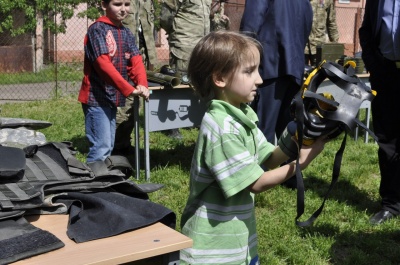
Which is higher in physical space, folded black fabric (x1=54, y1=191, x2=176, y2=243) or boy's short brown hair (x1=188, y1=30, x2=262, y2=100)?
boy's short brown hair (x1=188, y1=30, x2=262, y2=100)

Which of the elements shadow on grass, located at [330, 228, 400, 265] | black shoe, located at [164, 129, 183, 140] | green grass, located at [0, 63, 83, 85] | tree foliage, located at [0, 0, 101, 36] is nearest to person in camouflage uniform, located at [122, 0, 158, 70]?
black shoe, located at [164, 129, 183, 140]

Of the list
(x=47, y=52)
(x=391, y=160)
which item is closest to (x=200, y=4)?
(x=391, y=160)

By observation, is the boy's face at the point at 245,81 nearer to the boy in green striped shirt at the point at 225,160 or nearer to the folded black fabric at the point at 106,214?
the boy in green striped shirt at the point at 225,160

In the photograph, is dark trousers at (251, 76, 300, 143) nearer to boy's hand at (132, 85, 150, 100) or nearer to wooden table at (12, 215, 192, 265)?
boy's hand at (132, 85, 150, 100)

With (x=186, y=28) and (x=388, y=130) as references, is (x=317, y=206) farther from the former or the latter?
(x=186, y=28)

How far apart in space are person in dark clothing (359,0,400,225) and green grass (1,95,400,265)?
→ 0.21 meters

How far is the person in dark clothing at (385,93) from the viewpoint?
4.28 m

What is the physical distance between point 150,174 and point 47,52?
969 centimetres

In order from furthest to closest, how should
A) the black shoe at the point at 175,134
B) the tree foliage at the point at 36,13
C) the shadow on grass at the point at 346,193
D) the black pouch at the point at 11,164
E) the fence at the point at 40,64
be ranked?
the tree foliage at the point at 36,13 → the fence at the point at 40,64 → the black shoe at the point at 175,134 → the shadow on grass at the point at 346,193 → the black pouch at the point at 11,164

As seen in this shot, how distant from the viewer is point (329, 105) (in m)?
2.14

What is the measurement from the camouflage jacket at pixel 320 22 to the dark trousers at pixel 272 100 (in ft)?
13.1

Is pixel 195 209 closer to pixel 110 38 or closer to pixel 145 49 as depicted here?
pixel 110 38

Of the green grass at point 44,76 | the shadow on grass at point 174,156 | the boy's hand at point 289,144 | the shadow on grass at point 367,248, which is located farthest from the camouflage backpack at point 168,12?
the green grass at point 44,76

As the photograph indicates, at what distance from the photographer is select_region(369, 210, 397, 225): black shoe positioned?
177 inches
